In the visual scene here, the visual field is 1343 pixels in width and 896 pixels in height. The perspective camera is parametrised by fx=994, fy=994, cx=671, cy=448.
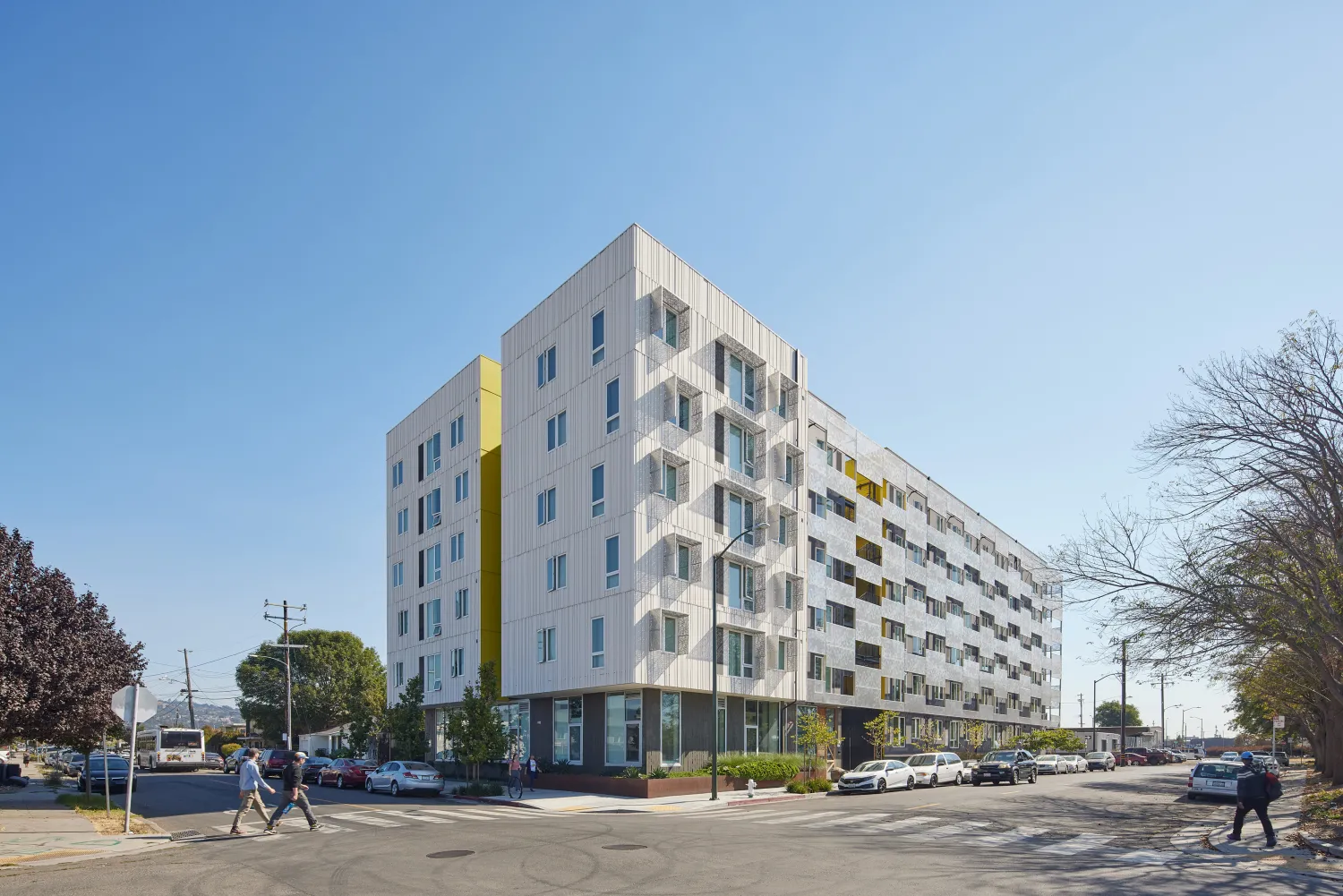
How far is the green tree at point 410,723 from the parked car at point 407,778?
10309 mm

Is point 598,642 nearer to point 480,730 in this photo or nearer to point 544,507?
point 480,730

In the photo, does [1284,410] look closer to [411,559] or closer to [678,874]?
[678,874]

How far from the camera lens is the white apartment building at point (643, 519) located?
3525 cm

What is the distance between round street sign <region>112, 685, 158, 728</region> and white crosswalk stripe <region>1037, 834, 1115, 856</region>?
17849 millimetres

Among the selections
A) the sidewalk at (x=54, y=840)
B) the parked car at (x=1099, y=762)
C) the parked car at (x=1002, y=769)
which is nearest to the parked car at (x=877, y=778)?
the parked car at (x=1002, y=769)

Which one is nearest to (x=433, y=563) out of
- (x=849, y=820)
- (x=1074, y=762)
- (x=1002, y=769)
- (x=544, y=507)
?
(x=544, y=507)

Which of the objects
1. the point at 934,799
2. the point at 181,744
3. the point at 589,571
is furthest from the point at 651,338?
the point at 181,744

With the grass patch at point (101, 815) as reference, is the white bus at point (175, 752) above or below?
below

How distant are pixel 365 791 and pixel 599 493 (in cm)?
1559

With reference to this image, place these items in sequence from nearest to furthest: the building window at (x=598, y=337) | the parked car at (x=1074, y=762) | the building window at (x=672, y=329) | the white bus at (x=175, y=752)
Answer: the building window at (x=598, y=337) → the building window at (x=672, y=329) → the white bus at (x=175, y=752) → the parked car at (x=1074, y=762)

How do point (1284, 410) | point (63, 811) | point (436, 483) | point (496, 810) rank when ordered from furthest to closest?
1. point (436, 483)
2. point (496, 810)
3. point (63, 811)
4. point (1284, 410)

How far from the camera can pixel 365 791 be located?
3947 centimetres

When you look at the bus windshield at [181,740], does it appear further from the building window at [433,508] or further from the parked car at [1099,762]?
the parked car at [1099,762]

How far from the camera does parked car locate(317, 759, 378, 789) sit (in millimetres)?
41406
